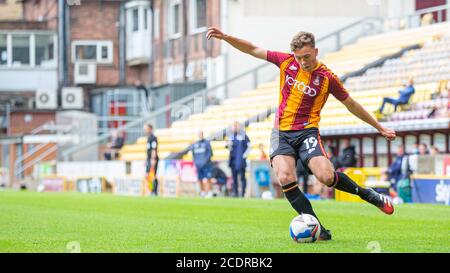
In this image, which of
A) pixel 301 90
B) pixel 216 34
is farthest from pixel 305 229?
pixel 216 34

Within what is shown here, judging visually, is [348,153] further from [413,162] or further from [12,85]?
[12,85]

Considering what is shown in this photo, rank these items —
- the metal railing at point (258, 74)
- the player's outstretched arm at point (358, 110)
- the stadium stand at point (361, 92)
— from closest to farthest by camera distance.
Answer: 1. the player's outstretched arm at point (358, 110)
2. the stadium stand at point (361, 92)
3. the metal railing at point (258, 74)

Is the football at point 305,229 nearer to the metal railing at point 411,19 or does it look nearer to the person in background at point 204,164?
the person in background at point 204,164

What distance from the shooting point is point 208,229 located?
1375 cm

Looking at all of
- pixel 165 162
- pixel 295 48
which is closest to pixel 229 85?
pixel 165 162

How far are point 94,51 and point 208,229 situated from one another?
42.4 metres

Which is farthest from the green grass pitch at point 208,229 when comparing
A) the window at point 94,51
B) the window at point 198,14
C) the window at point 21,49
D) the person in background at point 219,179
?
the window at point 21,49

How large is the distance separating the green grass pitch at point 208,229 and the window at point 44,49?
118 feet

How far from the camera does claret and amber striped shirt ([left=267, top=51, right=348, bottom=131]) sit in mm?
11555

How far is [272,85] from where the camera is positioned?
3919 cm

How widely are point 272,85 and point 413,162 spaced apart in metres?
14.7

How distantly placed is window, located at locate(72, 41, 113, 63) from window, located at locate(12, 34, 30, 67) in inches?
106

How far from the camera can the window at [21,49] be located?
184 ft

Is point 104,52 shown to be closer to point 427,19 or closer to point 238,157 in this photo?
point 427,19
